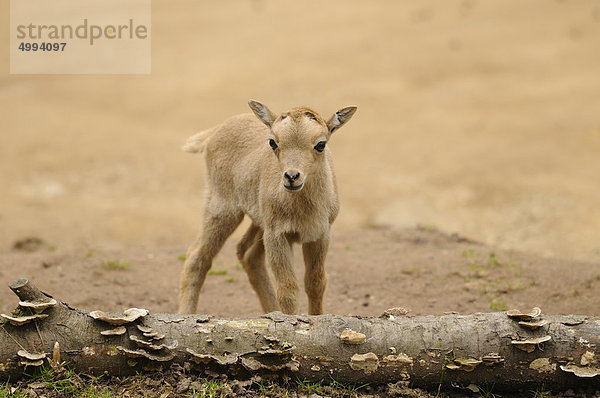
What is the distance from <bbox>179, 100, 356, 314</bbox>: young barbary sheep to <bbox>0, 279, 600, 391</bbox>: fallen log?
1818 mm

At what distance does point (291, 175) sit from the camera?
7.18m

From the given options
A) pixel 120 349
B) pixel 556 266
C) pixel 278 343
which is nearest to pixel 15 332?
pixel 120 349

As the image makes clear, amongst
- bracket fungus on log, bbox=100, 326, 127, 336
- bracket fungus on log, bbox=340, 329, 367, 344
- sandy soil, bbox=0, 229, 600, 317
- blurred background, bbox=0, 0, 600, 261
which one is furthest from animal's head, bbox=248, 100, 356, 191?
blurred background, bbox=0, 0, 600, 261

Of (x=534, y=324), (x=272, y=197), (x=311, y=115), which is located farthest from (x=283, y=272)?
(x=534, y=324)

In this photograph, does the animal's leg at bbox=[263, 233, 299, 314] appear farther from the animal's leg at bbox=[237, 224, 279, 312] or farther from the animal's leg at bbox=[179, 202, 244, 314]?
the animal's leg at bbox=[237, 224, 279, 312]

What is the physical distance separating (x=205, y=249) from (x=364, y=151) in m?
14.9

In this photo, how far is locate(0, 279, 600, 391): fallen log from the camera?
6082mm

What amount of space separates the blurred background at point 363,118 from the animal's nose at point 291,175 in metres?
9.87

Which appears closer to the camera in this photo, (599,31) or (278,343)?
(278,343)

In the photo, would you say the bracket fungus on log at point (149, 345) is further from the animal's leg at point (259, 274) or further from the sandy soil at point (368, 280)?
the sandy soil at point (368, 280)

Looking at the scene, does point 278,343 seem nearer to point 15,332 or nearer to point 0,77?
point 15,332

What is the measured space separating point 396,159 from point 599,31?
12843 mm

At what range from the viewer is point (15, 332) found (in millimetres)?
A: 6098

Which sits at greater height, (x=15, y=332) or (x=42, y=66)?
(x=42, y=66)
